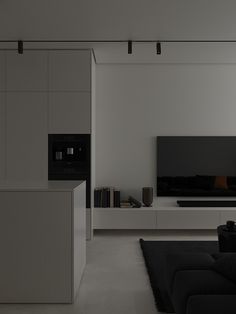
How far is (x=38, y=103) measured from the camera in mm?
5305

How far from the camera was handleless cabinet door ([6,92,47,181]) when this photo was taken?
5.30 metres

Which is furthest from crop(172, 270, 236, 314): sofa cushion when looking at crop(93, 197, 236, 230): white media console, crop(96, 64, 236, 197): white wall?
crop(96, 64, 236, 197): white wall

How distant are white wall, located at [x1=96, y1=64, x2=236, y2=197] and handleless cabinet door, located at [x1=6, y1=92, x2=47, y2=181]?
1.09 m

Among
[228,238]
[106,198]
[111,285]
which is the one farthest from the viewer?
[106,198]

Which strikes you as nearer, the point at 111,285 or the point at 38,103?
the point at 111,285

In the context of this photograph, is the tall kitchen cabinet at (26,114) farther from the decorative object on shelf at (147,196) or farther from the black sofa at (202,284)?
the black sofa at (202,284)

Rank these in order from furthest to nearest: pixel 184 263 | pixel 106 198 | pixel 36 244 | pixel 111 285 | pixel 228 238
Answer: pixel 106 198, pixel 228 238, pixel 111 285, pixel 36 244, pixel 184 263

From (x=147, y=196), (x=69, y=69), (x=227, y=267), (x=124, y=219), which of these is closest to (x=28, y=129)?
(x=69, y=69)

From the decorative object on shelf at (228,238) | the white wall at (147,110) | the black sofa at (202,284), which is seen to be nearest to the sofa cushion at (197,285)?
the black sofa at (202,284)

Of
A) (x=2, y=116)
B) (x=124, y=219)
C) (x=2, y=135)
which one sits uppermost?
(x=2, y=116)

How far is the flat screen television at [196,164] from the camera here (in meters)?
6.10

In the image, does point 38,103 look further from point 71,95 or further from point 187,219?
point 187,219

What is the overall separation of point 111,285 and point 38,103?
2835 mm

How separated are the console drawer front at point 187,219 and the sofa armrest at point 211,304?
368 centimetres
